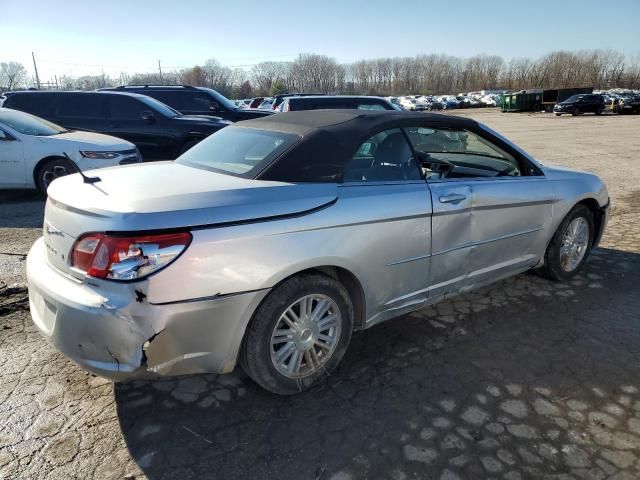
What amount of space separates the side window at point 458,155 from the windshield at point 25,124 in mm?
6407

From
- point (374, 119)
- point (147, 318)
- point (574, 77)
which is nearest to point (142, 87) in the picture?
point (374, 119)

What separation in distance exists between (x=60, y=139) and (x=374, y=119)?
20.3 feet

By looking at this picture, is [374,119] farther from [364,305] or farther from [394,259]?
[364,305]

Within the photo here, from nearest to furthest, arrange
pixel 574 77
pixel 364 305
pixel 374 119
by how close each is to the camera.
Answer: pixel 364 305
pixel 374 119
pixel 574 77

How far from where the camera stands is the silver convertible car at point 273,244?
2195 millimetres

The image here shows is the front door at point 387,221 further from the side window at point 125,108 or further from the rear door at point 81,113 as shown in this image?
the rear door at point 81,113

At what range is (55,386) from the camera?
2.81 m

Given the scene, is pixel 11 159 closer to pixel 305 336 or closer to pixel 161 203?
pixel 161 203

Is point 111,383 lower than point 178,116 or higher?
lower

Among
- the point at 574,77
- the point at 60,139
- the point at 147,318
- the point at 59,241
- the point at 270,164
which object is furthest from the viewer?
the point at 574,77

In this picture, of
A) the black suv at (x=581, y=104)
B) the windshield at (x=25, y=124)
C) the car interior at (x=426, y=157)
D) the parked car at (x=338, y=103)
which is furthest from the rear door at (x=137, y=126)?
the black suv at (x=581, y=104)

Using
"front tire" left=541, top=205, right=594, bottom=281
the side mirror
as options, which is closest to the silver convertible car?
"front tire" left=541, top=205, right=594, bottom=281

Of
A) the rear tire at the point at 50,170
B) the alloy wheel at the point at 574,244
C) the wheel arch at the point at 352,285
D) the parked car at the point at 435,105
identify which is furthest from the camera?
the parked car at the point at 435,105

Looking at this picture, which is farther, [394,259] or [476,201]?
[476,201]
